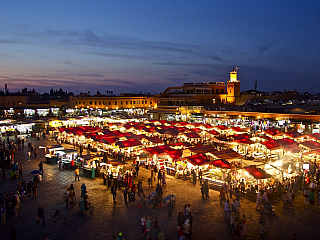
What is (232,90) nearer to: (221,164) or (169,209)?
(221,164)

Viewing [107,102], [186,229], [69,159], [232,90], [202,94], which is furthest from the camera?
[107,102]

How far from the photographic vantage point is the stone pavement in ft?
30.5

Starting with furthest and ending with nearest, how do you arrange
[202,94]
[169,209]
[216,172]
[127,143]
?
1. [202,94]
2. [127,143]
3. [216,172]
4. [169,209]

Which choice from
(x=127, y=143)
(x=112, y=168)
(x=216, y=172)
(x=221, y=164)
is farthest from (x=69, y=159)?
(x=221, y=164)

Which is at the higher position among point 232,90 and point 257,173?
point 232,90

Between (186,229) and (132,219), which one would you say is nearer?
(186,229)

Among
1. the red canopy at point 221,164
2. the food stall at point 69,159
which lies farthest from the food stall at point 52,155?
the red canopy at point 221,164

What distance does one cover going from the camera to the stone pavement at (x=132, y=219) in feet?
30.5

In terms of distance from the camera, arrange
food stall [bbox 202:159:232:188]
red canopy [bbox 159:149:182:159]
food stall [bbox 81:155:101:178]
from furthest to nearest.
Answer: red canopy [bbox 159:149:182:159] < food stall [bbox 81:155:101:178] < food stall [bbox 202:159:232:188]

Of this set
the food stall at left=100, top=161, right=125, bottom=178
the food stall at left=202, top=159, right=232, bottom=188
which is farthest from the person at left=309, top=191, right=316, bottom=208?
the food stall at left=100, top=161, right=125, bottom=178

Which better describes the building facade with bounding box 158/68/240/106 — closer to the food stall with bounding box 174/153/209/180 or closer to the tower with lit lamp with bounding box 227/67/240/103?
the tower with lit lamp with bounding box 227/67/240/103

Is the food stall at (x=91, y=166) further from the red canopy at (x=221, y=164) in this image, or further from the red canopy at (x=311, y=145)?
the red canopy at (x=311, y=145)

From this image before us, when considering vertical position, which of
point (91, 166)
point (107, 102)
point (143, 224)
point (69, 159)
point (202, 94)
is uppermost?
point (202, 94)

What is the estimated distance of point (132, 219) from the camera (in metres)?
10.4
